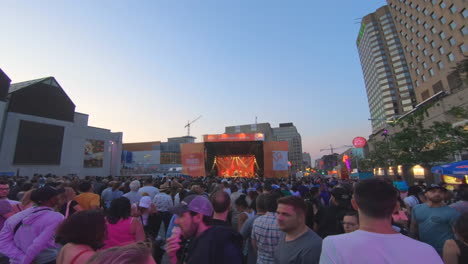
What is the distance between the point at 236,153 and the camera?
35.0 meters

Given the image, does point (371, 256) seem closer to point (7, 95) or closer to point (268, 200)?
point (268, 200)

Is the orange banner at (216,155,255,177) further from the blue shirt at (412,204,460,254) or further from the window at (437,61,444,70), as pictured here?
the blue shirt at (412,204,460,254)

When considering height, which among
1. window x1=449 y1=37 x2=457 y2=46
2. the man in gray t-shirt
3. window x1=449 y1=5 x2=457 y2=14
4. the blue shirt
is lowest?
the blue shirt

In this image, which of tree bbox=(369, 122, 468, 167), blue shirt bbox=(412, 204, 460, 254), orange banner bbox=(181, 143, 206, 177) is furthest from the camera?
orange banner bbox=(181, 143, 206, 177)

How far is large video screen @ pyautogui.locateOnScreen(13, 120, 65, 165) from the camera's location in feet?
114

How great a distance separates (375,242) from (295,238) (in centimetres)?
122

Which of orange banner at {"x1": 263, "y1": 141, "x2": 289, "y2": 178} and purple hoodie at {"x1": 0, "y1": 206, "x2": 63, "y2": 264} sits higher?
orange banner at {"x1": 263, "y1": 141, "x2": 289, "y2": 178}

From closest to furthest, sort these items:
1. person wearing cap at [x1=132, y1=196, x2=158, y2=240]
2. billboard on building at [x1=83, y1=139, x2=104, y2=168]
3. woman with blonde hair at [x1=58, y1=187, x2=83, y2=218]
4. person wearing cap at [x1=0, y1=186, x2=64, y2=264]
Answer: person wearing cap at [x1=0, y1=186, x2=64, y2=264], woman with blonde hair at [x1=58, y1=187, x2=83, y2=218], person wearing cap at [x1=132, y1=196, x2=158, y2=240], billboard on building at [x1=83, y1=139, x2=104, y2=168]

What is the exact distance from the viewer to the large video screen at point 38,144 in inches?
1369

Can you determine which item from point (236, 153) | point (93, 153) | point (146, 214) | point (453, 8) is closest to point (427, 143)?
point (146, 214)

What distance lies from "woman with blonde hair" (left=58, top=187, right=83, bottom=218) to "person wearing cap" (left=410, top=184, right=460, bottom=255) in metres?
6.42

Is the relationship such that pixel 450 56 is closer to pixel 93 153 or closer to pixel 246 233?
pixel 246 233

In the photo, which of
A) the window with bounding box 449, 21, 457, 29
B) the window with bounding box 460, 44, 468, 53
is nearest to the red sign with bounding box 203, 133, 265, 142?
the window with bounding box 460, 44, 468, 53

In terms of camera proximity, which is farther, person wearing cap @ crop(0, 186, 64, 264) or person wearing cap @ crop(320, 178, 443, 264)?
person wearing cap @ crop(0, 186, 64, 264)
